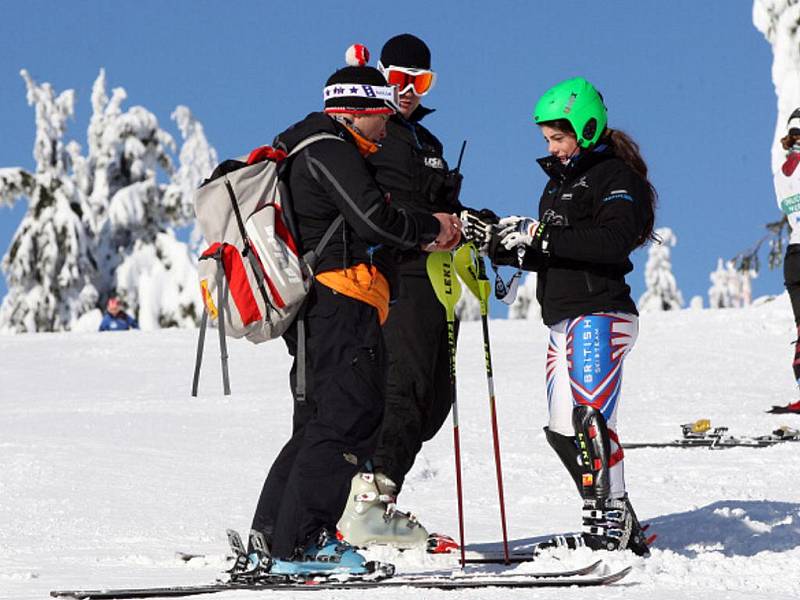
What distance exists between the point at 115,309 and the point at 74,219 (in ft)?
47.6

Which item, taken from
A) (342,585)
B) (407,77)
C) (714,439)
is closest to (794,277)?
(714,439)

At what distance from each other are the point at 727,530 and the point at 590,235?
1.90 m

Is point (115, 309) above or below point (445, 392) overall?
above

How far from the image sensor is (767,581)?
A: 493 centimetres

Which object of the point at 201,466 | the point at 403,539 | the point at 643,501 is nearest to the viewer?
the point at 403,539

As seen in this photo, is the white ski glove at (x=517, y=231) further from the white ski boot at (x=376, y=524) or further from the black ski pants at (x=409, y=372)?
the white ski boot at (x=376, y=524)

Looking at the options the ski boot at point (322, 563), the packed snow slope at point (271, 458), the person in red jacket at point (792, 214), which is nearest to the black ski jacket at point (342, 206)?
the ski boot at point (322, 563)

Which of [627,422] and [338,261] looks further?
[627,422]

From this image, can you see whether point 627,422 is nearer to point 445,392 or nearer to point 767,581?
point 445,392

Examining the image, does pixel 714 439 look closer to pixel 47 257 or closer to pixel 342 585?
pixel 342 585

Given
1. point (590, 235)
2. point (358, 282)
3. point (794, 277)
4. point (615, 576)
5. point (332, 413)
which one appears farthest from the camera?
point (794, 277)

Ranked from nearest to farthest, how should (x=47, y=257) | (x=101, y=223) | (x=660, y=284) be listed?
(x=47, y=257)
(x=101, y=223)
(x=660, y=284)

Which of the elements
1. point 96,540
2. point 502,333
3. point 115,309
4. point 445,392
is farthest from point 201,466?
point 115,309

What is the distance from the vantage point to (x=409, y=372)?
20.7 ft
